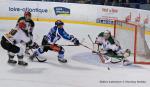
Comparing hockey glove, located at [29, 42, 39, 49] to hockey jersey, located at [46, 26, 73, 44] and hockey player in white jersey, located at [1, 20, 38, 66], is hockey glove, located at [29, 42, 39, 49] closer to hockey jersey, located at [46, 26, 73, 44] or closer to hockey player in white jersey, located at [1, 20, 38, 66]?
hockey player in white jersey, located at [1, 20, 38, 66]

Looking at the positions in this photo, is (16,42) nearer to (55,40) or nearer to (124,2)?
(55,40)

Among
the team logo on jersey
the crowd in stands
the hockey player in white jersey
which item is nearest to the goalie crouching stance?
the hockey player in white jersey

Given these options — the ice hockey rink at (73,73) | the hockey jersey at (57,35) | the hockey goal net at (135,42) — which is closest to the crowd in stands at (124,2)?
the hockey goal net at (135,42)

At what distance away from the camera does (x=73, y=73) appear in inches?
247

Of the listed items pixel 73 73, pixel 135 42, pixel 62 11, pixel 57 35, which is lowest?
pixel 73 73

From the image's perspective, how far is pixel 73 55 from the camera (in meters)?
7.23

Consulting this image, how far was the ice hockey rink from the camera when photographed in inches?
229

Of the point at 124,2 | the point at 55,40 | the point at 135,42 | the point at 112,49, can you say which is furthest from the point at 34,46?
the point at 124,2

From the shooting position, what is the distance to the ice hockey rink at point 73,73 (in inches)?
229

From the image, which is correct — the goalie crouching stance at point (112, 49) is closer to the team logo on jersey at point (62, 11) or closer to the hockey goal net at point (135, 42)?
the hockey goal net at point (135, 42)

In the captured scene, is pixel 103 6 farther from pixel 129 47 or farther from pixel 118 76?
pixel 118 76

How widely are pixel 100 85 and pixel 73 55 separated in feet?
5.04

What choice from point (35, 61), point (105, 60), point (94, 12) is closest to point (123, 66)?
point (105, 60)

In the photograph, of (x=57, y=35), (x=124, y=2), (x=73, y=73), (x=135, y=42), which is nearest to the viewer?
(x=73, y=73)
